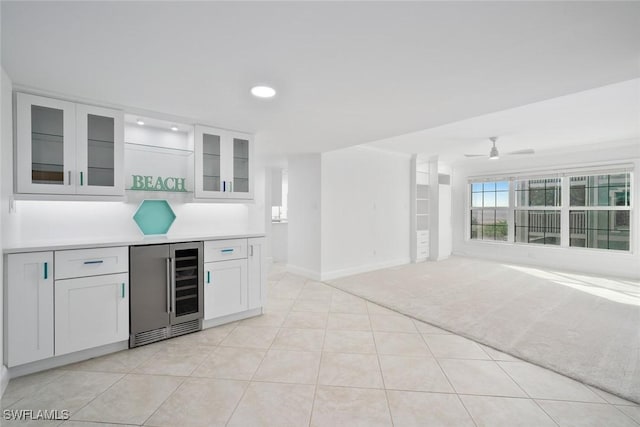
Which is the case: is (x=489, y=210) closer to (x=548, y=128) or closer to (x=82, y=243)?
(x=548, y=128)

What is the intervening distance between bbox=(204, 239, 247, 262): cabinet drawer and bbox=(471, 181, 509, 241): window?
6.64m

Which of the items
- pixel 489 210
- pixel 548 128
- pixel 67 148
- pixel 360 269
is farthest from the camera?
pixel 489 210

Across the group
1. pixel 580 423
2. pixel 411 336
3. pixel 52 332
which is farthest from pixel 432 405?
pixel 52 332

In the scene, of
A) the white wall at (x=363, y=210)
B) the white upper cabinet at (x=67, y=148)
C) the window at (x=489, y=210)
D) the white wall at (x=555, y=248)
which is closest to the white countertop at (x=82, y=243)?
the white upper cabinet at (x=67, y=148)

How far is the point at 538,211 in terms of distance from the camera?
260 inches

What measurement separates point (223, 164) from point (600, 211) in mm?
7279

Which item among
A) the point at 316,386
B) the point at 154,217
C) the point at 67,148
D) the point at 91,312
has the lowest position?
the point at 316,386

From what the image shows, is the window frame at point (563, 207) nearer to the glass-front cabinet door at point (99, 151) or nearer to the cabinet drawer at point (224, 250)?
the cabinet drawer at point (224, 250)

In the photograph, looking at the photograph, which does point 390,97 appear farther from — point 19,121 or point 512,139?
point 512,139

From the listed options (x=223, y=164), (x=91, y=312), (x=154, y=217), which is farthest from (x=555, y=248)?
(x=91, y=312)

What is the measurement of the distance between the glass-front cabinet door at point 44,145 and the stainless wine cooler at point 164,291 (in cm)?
85

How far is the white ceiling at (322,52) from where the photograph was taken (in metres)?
1.41

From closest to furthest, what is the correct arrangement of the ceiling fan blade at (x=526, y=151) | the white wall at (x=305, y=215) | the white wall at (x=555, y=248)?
1. the white wall at (x=305, y=215)
2. the white wall at (x=555, y=248)
3. the ceiling fan blade at (x=526, y=151)

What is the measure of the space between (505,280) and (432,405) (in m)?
4.03
